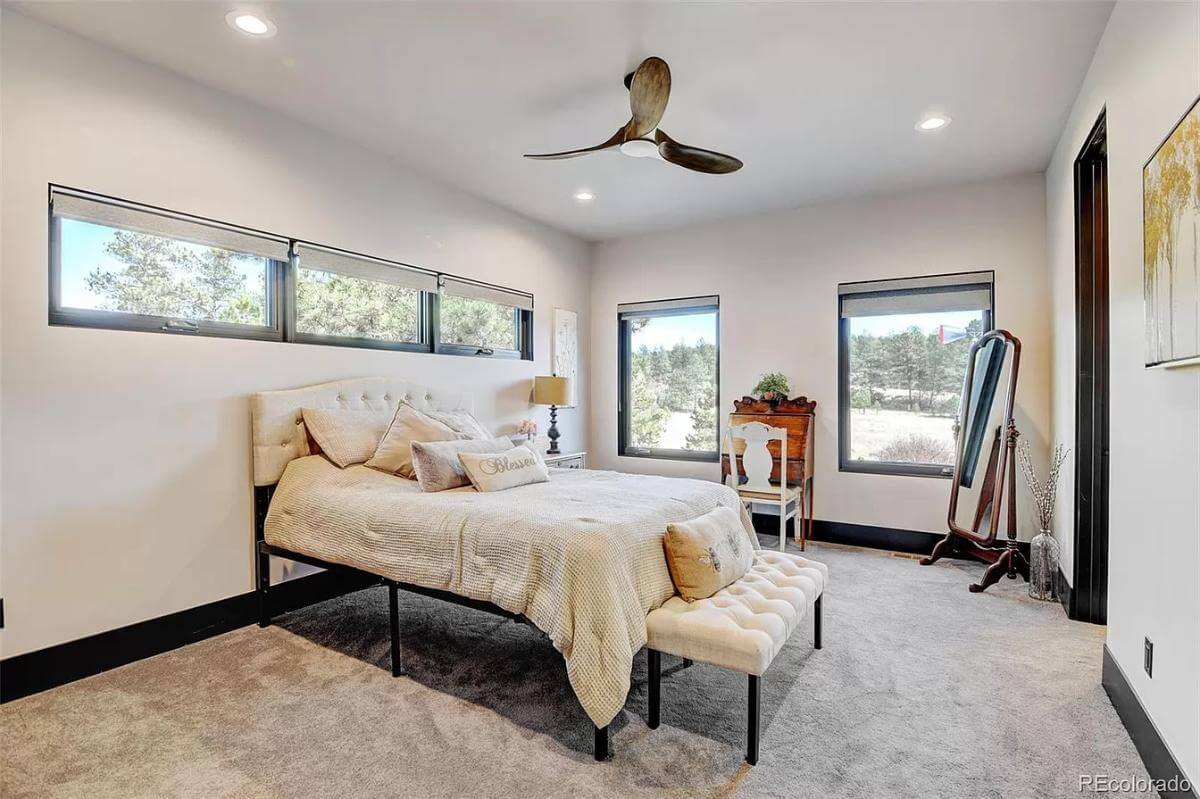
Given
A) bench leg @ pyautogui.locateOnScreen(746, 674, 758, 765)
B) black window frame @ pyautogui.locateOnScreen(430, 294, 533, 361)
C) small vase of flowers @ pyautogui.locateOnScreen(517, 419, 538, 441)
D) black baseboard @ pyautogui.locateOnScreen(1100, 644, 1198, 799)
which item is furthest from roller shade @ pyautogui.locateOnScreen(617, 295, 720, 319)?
bench leg @ pyautogui.locateOnScreen(746, 674, 758, 765)

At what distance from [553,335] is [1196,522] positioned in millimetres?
4419

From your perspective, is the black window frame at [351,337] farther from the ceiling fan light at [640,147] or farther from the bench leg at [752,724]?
the bench leg at [752,724]

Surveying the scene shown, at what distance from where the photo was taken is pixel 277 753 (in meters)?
1.95

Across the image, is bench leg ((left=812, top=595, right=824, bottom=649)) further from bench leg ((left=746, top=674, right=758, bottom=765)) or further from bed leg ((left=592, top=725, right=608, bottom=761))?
bed leg ((left=592, top=725, right=608, bottom=761))

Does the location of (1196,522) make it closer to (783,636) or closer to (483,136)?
(783,636)

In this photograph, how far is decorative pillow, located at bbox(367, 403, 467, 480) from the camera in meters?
3.22

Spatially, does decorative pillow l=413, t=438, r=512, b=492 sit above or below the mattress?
above

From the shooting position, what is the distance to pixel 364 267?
368cm

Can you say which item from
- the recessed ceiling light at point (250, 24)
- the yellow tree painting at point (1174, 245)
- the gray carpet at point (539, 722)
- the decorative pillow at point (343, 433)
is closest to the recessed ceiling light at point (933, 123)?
the yellow tree painting at point (1174, 245)

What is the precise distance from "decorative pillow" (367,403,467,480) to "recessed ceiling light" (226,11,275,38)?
1.93m

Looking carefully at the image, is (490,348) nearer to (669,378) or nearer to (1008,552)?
(669,378)

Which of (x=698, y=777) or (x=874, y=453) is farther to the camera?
(x=874, y=453)

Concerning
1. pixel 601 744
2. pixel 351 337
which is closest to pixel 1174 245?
pixel 601 744

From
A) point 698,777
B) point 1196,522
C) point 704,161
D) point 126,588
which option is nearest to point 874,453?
point 704,161
